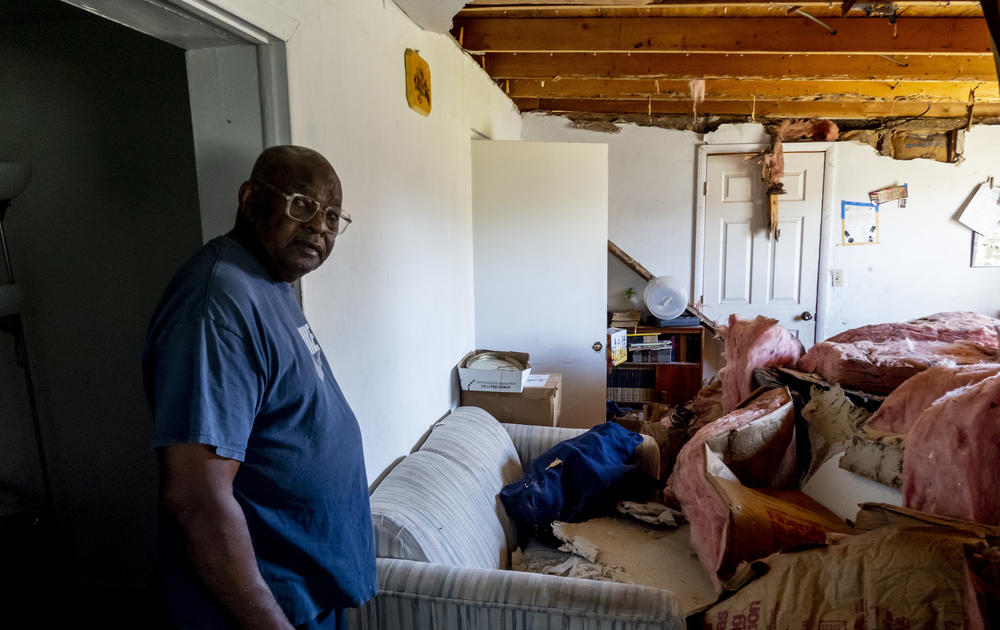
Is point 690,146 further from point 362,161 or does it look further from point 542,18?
point 362,161

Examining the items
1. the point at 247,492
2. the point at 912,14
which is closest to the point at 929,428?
the point at 247,492

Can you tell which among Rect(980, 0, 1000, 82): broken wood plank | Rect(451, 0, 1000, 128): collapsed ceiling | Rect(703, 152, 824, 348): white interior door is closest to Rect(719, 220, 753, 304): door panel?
Rect(703, 152, 824, 348): white interior door

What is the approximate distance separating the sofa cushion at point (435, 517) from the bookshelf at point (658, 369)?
2.12 metres

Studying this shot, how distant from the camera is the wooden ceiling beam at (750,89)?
3383 millimetres

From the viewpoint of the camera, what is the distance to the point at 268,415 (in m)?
0.81

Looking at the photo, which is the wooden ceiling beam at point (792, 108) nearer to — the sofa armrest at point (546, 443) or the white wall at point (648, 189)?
the white wall at point (648, 189)

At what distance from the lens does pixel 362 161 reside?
4.86 feet

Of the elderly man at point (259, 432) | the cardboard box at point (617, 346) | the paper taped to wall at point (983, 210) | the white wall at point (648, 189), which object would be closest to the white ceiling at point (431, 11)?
the elderly man at point (259, 432)

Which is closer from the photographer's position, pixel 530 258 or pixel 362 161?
pixel 362 161

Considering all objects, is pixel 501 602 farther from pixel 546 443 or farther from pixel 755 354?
pixel 755 354

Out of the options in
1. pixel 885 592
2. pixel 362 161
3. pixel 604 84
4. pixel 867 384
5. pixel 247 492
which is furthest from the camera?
pixel 604 84

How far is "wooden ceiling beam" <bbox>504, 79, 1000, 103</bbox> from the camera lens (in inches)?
133

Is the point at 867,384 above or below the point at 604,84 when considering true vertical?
below

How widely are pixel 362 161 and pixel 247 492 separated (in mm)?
950
